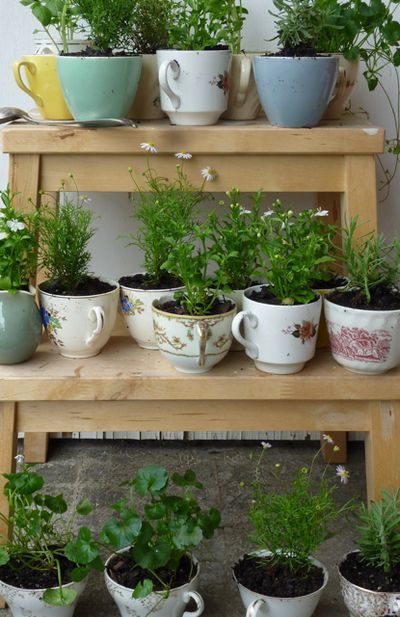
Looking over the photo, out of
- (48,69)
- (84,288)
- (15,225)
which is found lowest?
(84,288)

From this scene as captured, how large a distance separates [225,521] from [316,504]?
1.22 ft

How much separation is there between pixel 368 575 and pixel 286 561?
119mm

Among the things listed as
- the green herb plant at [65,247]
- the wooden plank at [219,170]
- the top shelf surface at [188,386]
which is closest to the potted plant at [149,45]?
the wooden plank at [219,170]

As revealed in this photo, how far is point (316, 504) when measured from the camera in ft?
4.50

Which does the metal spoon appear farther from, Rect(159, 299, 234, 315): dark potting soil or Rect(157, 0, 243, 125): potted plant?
Rect(159, 299, 234, 315): dark potting soil

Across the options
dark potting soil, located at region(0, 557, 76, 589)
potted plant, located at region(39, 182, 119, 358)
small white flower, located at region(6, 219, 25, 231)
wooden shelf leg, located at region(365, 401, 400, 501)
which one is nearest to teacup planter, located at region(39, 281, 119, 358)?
potted plant, located at region(39, 182, 119, 358)

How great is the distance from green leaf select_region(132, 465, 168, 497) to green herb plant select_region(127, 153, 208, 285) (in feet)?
0.94

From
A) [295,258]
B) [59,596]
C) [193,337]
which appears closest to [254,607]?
Result: [59,596]

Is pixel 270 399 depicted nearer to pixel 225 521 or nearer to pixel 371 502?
pixel 371 502

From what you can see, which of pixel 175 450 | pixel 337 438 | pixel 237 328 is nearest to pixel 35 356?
pixel 237 328

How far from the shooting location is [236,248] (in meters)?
1.46

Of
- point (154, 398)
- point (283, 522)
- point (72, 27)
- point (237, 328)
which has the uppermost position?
point (72, 27)

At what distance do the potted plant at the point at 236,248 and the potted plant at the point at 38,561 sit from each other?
38 cm

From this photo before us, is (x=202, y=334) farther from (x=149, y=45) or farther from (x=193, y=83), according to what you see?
(x=149, y=45)
